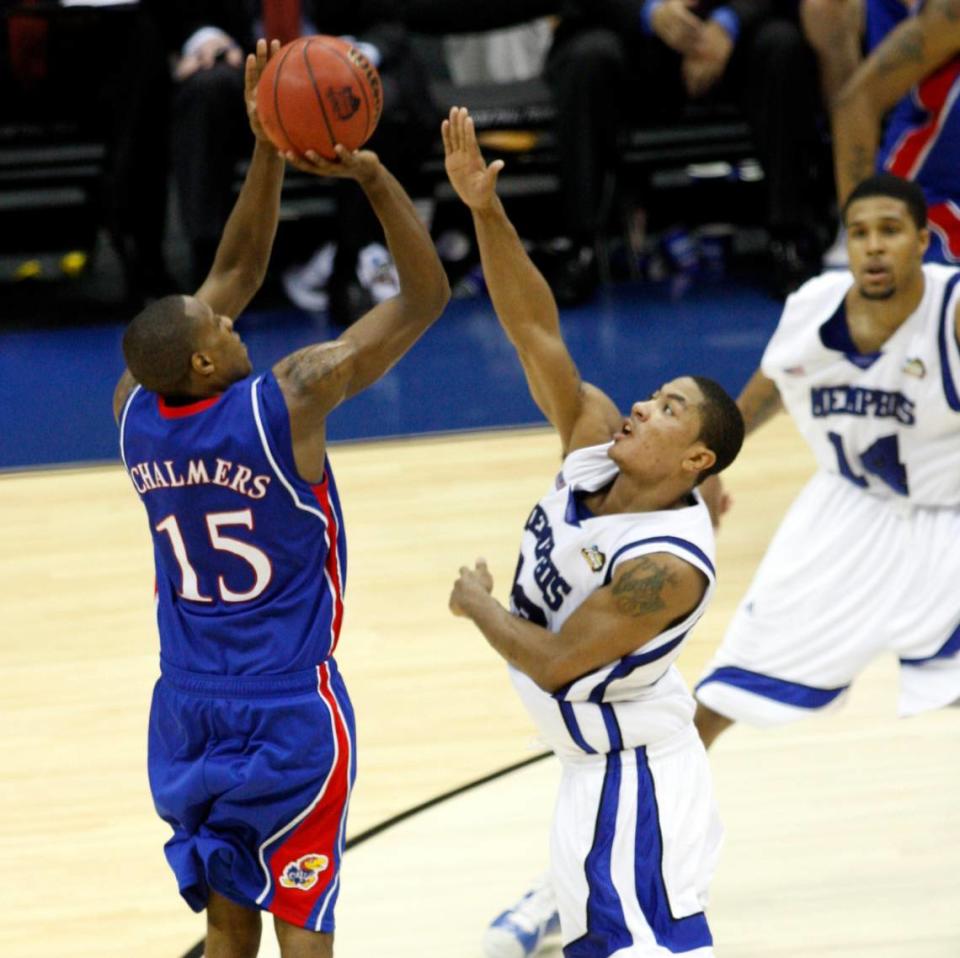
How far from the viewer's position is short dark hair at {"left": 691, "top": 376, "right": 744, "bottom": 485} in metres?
3.08

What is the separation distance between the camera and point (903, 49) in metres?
5.93

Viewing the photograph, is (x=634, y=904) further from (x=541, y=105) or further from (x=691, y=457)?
(x=541, y=105)

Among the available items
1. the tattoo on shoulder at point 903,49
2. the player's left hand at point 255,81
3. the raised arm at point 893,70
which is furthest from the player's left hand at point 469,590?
the tattoo on shoulder at point 903,49

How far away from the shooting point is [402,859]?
4.09 metres

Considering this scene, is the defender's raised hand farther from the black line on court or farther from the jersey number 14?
the black line on court

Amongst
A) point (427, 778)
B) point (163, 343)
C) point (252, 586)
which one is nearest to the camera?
point (163, 343)

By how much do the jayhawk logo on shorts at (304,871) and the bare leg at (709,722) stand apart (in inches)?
47.4

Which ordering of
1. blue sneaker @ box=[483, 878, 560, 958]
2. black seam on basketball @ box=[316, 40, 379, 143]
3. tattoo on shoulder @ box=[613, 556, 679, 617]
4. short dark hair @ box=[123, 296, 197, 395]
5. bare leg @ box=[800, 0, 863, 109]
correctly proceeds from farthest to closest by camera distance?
bare leg @ box=[800, 0, 863, 109], blue sneaker @ box=[483, 878, 560, 958], black seam on basketball @ box=[316, 40, 379, 143], tattoo on shoulder @ box=[613, 556, 679, 617], short dark hair @ box=[123, 296, 197, 395]

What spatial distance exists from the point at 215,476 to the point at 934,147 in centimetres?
343

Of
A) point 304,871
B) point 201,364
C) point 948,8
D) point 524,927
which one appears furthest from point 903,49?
point 304,871

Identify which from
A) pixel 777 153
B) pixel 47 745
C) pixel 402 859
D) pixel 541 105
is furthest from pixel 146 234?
pixel 402 859

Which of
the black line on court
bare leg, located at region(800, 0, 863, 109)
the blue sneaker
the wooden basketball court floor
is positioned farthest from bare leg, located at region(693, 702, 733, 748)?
bare leg, located at region(800, 0, 863, 109)

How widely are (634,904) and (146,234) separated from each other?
6.01m

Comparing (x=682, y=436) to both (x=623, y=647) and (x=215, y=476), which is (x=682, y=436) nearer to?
(x=623, y=647)
